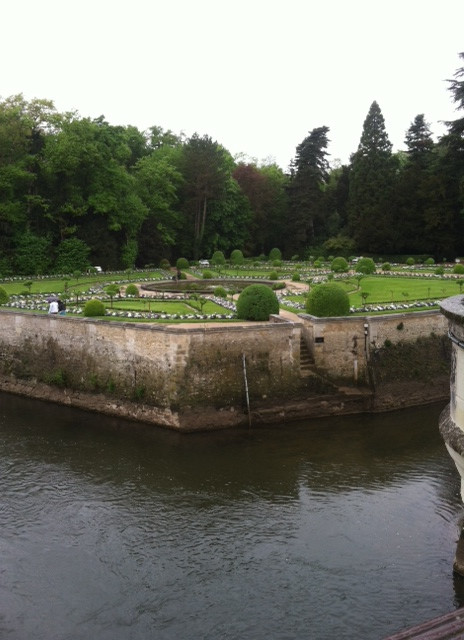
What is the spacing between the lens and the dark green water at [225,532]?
33.8 ft

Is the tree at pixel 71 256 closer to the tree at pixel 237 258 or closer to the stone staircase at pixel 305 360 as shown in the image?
the tree at pixel 237 258

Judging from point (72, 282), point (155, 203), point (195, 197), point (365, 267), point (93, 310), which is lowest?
point (93, 310)

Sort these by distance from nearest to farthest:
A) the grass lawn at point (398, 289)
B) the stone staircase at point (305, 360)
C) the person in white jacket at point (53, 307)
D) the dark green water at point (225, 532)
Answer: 1. the dark green water at point (225, 532)
2. the stone staircase at point (305, 360)
3. the person in white jacket at point (53, 307)
4. the grass lawn at point (398, 289)

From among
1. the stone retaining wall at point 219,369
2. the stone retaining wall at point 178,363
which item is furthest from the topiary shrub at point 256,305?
the stone retaining wall at point 178,363

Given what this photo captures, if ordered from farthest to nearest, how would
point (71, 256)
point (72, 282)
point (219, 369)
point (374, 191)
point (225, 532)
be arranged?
point (374, 191), point (71, 256), point (72, 282), point (219, 369), point (225, 532)

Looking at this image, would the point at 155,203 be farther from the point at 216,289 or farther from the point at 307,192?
the point at 216,289

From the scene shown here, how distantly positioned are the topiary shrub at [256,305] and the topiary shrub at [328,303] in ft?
4.69

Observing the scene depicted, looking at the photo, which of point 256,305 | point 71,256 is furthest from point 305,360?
point 71,256

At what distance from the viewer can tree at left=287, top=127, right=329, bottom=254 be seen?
56.8m

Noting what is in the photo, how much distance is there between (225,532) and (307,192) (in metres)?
47.5

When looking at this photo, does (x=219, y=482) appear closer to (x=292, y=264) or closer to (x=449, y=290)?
(x=449, y=290)

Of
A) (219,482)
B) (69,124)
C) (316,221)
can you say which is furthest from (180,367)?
(316,221)

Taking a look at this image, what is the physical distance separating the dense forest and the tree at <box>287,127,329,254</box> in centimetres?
11

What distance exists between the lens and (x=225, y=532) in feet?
42.6
